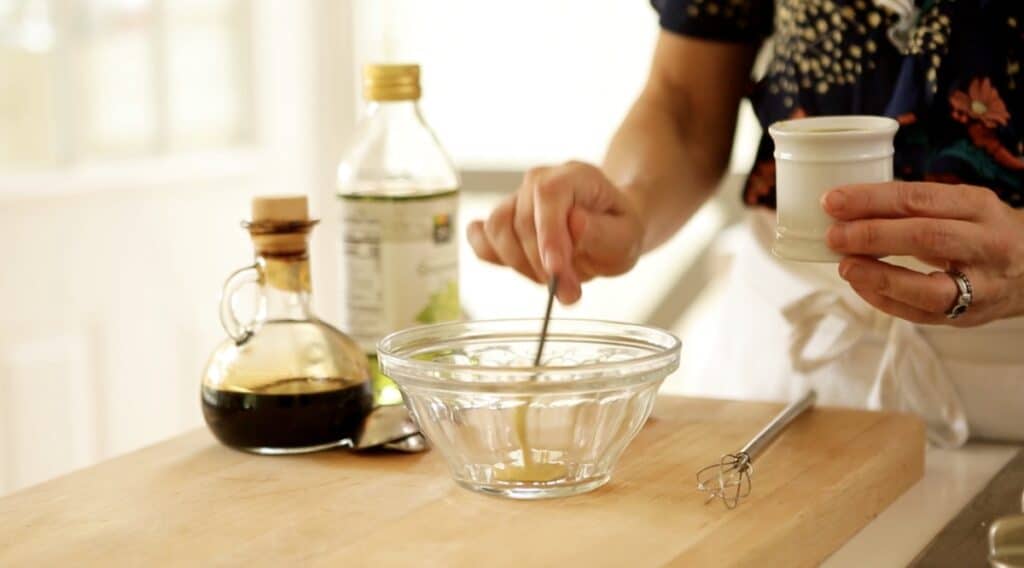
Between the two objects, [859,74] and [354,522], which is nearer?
[354,522]

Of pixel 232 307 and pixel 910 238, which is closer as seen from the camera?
pixel 910 238

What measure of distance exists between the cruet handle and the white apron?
21.1 inches

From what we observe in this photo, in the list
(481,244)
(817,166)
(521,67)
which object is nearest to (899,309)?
(817,166)

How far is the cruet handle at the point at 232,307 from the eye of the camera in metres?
1.00

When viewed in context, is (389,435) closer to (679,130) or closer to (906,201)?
(906,201)

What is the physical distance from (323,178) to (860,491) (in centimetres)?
216

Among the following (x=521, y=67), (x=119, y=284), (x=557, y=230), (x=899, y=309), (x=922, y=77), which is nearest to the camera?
(x=899, y=309)

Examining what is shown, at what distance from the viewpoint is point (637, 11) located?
2777mm

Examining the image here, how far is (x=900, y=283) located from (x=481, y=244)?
15.6 inches

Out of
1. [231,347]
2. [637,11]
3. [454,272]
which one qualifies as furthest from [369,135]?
[637,11]

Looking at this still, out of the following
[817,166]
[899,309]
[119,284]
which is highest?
[817,166]

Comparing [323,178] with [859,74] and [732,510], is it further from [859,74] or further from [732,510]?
[732,510]

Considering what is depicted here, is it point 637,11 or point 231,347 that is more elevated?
point 637,11

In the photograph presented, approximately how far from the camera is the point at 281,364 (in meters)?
0.99
